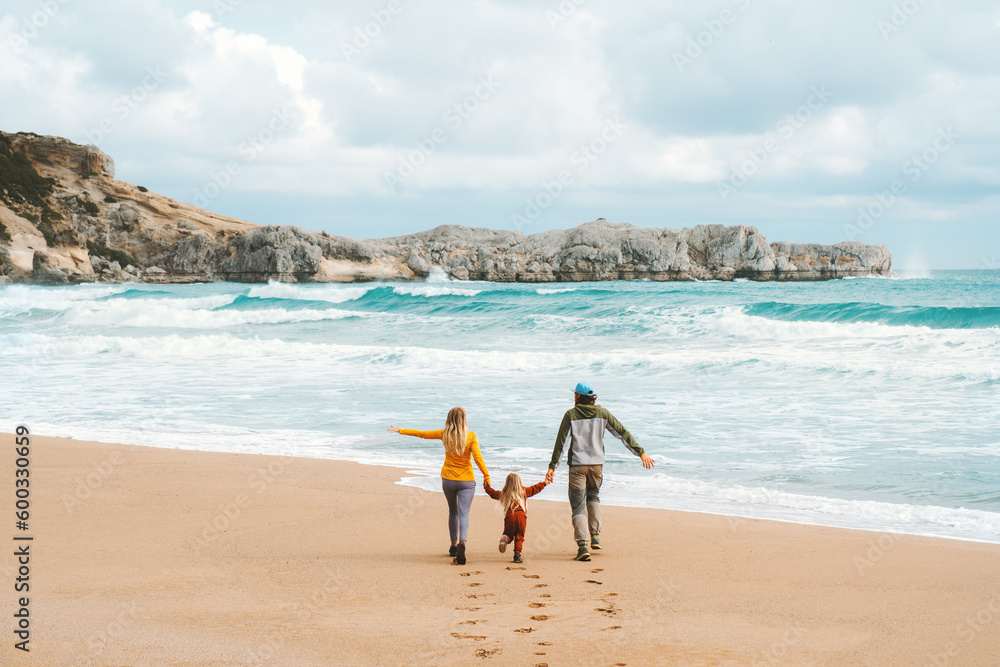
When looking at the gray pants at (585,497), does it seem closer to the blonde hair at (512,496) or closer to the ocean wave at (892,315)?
the blonde hair at (512,496)

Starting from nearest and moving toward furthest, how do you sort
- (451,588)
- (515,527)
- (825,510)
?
1. (451,588)
2. (515,527)
3. (825,510)

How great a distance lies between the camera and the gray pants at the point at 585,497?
5492 millimetres

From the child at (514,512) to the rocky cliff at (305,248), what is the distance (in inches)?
2619

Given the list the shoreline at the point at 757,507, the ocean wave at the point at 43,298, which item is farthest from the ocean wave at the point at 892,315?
the ocean wave at the point at 43,298

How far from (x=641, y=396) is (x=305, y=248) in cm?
6033

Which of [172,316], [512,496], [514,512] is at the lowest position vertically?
[514,512]

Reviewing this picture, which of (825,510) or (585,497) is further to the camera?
(825,510)

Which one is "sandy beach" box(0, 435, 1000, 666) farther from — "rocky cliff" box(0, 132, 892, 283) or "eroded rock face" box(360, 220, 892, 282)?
"eroded rock face" box(360, 220, 892, 282)

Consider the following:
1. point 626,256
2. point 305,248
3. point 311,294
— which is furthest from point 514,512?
point 626,256

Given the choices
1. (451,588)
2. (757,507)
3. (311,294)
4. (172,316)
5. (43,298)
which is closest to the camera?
(451,588)

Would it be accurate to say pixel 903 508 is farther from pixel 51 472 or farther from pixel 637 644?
pixel 51 472

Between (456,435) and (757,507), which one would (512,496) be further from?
(757,507)

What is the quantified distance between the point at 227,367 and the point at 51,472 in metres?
Result: 9.92

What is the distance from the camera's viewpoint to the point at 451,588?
4.68 meters
